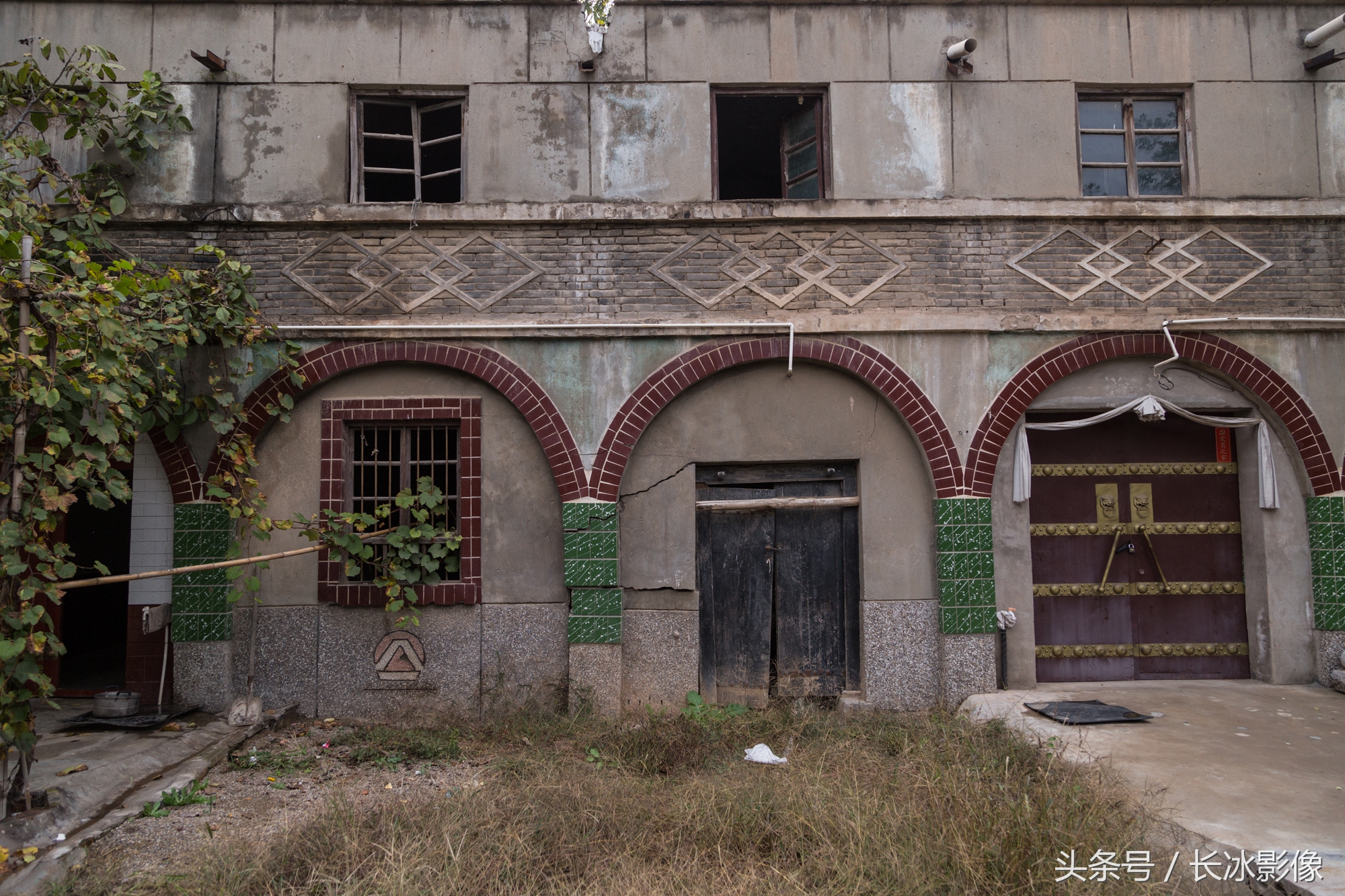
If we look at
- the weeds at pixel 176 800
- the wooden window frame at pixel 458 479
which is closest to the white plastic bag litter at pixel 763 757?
the wooden window frame at pixel 458 479

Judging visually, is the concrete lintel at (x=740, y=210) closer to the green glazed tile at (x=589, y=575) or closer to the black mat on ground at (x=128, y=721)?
the green glazed tile at (x=589, y=575)

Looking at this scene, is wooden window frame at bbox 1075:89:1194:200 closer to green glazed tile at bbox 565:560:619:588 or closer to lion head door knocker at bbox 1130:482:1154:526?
lion head door knocker at bbox 1130:482:1154:526

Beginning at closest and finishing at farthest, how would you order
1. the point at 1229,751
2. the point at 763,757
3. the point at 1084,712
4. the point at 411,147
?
the point at 1229,751, the point at 763,757, the point at 1084,712, the point at 411,147

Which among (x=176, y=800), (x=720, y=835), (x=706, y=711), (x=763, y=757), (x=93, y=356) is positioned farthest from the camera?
(x=706, y=711)

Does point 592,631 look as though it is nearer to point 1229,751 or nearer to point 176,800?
point 176,800

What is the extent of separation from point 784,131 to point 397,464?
4849mm

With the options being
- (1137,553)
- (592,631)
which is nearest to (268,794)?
(592,631)

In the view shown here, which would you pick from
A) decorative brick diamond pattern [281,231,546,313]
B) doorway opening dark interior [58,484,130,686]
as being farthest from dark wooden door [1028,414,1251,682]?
doorway opening dark interior [58,484,130,686]

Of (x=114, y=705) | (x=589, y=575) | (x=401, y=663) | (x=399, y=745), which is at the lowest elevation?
(x=399, y=745)

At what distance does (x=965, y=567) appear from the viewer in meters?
6.96

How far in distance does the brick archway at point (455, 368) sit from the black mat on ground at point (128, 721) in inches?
71.1

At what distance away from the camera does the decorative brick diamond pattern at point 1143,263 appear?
7195 mm

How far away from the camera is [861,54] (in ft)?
24.0

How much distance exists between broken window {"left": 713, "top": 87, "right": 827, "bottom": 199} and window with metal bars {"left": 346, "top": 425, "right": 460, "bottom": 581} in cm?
345
